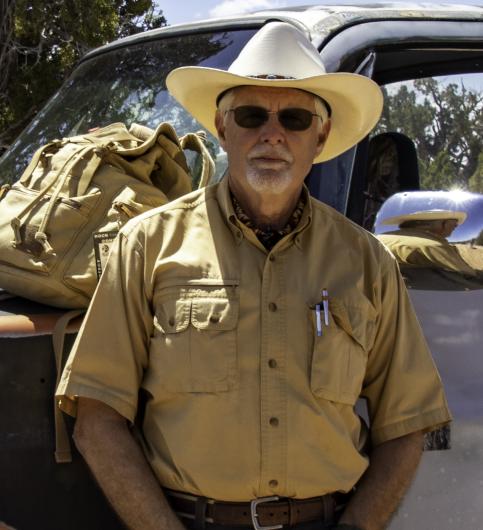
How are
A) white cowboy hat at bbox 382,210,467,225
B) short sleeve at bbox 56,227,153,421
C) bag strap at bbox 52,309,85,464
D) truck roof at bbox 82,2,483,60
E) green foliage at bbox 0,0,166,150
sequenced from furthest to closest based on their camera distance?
green foliage at bbox 0,0,166,150 → truck roof at bbox 82,2,483,60 → white cowboy hat at bbox 382,210,467,225 → bag strap at bbox 52,309,85,464 → short sleeve at bbox 56,227,153,421

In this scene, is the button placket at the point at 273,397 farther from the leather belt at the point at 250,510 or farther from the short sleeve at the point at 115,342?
the short sleeve at the point at 115,342

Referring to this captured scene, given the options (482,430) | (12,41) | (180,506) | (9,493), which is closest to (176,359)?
(180,506)

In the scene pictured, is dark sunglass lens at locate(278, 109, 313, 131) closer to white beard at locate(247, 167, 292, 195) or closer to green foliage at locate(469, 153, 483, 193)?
white beard at locate(247, 167, 292, 195)

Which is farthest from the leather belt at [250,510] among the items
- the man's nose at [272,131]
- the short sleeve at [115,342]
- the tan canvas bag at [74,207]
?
the man's nose at [272,131]

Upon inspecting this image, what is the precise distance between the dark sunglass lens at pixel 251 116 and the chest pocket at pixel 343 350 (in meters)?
0.49

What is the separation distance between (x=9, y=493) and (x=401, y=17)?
1899mm

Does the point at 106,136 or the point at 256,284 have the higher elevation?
the point at 106,136

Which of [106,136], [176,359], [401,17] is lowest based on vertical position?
[176,359]

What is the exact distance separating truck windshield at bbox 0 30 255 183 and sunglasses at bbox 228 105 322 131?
0.60 metres

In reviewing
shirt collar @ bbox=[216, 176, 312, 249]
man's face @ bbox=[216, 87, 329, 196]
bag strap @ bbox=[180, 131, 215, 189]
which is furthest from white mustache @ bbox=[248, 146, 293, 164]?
bag strap @ bbox=[180, 131, 215, 189]

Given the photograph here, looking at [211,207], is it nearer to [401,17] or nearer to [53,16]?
[401,17]

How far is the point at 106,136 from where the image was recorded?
8.68ft

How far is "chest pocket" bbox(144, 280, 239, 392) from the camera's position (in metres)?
2.09

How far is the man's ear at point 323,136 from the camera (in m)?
2.50
